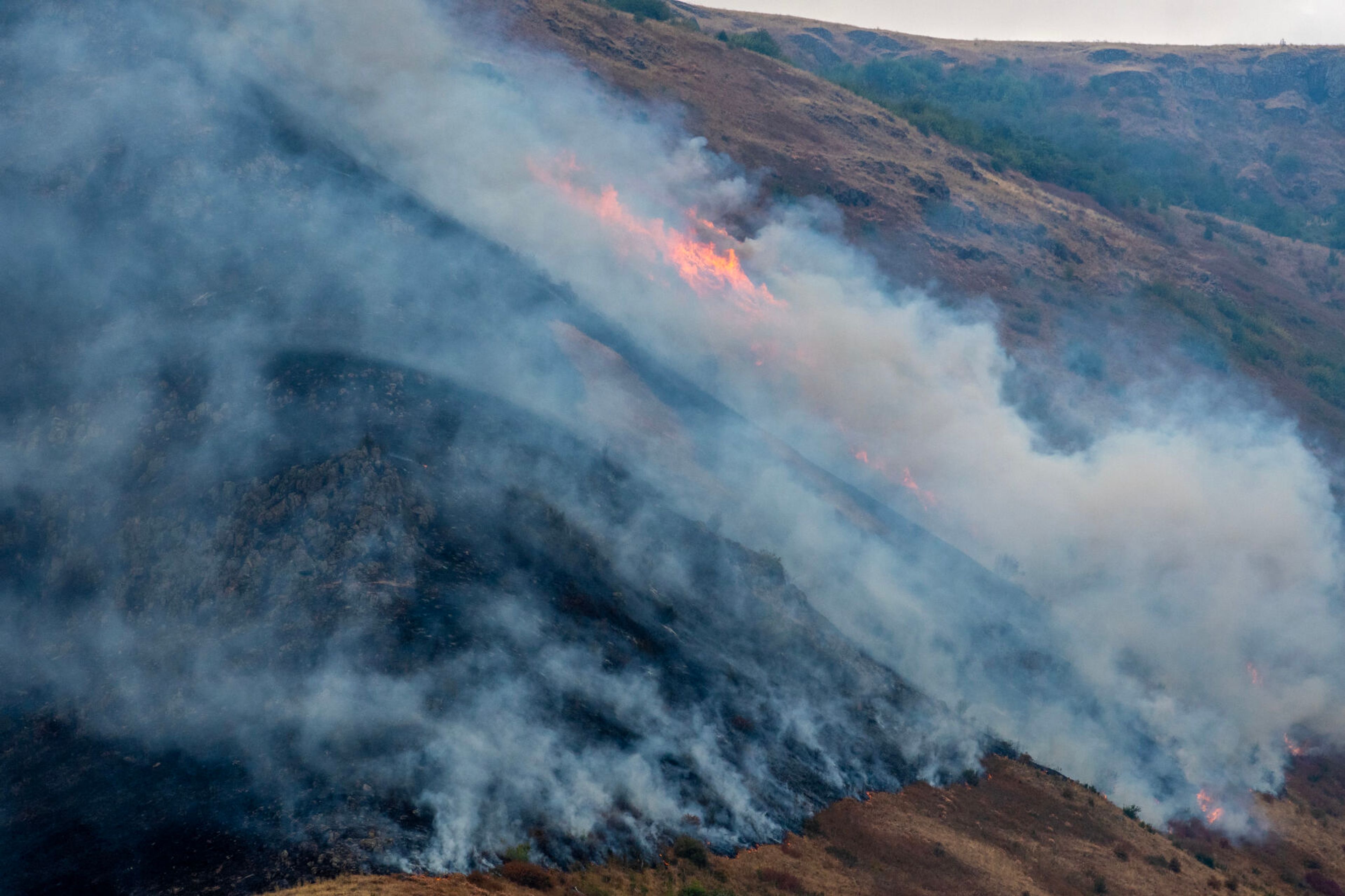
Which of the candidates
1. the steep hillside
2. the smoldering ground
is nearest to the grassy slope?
the smoldering ground

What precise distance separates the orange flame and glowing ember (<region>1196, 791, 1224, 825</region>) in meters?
30.5

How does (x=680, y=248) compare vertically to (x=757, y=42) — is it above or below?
below

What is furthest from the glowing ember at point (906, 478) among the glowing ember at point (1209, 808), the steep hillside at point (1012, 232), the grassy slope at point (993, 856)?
the steep hillside at point (1012, 232)

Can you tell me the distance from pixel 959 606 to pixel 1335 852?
1620 centimetres

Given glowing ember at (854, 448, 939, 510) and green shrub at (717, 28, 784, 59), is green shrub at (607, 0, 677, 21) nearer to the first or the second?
green shrub at (717, 28, 784, 59)

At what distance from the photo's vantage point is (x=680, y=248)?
181 ft

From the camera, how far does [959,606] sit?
43.0 meters

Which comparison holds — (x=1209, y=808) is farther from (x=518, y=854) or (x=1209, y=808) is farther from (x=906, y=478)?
(x=518, y=854)

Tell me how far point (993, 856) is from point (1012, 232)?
57.4 metres

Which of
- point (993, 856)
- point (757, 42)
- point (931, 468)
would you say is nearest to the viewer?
point (993, 856)

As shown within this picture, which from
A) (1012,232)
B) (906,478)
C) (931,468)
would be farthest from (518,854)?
(1012,232)

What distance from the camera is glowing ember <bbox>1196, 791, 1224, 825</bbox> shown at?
121 feet

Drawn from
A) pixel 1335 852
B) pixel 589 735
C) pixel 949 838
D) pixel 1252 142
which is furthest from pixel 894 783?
pixel 1252 142

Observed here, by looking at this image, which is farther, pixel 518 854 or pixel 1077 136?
pixel 1077 136
